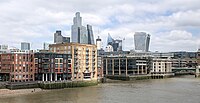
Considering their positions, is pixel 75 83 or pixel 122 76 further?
pixel 122 76

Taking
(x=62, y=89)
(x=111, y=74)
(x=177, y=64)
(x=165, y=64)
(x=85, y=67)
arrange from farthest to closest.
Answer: (x=177, y=64)
(x=165, y=64)
(x=111, y=74)
(x=85, y=67)
(x=62, y=89)

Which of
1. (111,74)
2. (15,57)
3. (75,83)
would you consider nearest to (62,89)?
(75,83)

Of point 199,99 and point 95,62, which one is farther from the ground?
point 95,62

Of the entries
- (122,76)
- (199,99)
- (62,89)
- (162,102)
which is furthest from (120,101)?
(122,76)

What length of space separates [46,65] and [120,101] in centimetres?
3279

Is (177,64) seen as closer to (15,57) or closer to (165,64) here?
(165,64)

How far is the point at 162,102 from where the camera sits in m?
58.3

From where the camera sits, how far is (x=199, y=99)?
62406 mm

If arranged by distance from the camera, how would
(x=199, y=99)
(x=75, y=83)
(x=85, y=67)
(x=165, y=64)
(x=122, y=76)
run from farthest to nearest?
(x=165, y=64), (x=122, y=76), (x=85, y=67), (x=75, y=83), (x=199, y=99)

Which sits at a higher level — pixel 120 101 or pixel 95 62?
pixel 95 62

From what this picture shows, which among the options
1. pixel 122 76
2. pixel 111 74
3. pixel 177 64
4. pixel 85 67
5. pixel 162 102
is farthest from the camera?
pixel 177 64

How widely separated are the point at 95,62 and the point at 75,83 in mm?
14278

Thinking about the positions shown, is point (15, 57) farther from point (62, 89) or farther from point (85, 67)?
point (85, 67)

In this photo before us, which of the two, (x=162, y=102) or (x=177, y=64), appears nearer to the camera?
(x=162, y=102)
